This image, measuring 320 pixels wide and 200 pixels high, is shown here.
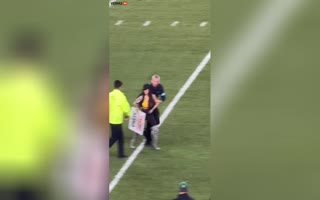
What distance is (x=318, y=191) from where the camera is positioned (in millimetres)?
2721

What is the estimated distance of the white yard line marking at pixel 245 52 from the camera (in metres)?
2.61

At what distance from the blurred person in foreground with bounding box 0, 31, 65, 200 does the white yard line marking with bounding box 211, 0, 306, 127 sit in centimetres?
54

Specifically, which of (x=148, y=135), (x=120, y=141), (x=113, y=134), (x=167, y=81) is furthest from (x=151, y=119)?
(x=167, y=81)

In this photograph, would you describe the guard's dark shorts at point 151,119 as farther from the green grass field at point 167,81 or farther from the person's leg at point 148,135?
the green grass field at point 167,81

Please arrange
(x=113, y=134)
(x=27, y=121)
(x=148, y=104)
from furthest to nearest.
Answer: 1. (x=148, y=104)
2. (x=113, y=134)
3. (x=27, y=121)

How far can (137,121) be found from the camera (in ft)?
26.5

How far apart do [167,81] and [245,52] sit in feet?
26.7

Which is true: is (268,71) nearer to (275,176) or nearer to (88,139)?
(275,176)

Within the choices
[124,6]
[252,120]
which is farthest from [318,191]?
[124,6]

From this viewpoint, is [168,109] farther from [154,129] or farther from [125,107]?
[125,107]

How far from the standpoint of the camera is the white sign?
802 centimetres

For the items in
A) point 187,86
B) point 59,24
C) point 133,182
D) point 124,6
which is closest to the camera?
point 59,24

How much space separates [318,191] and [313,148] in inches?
6.8

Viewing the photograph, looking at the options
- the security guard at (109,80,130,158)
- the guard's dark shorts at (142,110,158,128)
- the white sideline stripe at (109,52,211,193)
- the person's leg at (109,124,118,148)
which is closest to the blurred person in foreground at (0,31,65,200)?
the white sideline stripe at (109,52,211,193)
